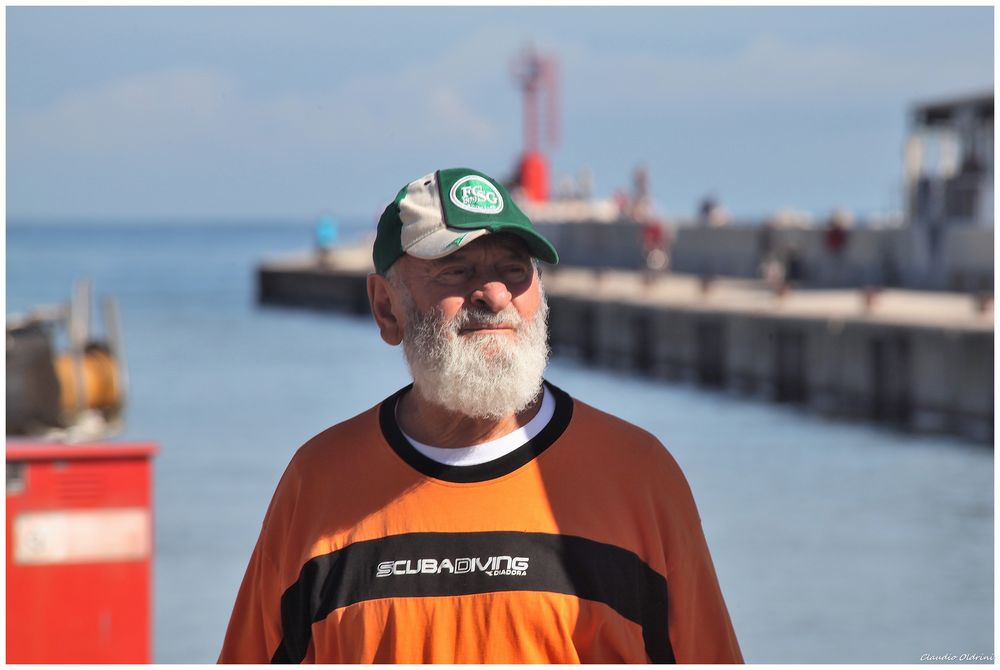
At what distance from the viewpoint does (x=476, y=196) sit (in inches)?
101

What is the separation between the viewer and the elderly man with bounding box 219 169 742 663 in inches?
96.6

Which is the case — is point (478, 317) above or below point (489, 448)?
above

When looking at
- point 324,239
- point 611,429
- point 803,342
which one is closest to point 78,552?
point 611,429

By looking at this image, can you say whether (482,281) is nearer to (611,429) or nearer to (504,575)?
(611,429)

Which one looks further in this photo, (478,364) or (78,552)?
(78,552)

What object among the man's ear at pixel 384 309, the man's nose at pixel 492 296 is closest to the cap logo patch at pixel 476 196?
the man's nose at pixel 492 296

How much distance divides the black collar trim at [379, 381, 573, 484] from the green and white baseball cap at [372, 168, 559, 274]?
26 cm

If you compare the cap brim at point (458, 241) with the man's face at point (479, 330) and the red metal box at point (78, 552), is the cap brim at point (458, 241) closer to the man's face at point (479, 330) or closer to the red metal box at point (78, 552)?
the man's face at point (479, 330)

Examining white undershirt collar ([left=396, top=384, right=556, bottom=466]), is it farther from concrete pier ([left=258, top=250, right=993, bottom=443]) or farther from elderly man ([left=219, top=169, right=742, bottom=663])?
concrete pier ([left=258, top=250, right=993, bottom=443])

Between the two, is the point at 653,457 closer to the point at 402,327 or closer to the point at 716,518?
the point at 402,327

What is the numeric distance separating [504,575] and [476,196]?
63 centimetres

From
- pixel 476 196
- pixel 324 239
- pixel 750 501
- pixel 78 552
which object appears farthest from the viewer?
pixel 324 239

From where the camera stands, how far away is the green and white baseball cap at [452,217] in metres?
2.52

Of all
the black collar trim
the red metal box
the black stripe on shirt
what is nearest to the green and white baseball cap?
the black collar trim
